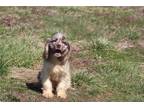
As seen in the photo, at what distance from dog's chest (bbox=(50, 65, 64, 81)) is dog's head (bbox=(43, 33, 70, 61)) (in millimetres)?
296

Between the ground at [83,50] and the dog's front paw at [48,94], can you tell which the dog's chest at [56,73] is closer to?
the dog's front paw at [48,94]

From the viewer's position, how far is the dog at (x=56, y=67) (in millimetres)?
10258

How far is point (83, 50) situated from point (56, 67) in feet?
18.3

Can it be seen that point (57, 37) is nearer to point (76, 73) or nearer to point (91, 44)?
point (76, 73)

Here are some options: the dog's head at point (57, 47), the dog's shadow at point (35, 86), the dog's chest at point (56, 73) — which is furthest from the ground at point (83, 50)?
the dog's head at point (57, 47)

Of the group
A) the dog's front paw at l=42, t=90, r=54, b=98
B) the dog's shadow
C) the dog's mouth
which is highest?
the dog's mouth

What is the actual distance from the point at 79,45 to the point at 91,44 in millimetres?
572

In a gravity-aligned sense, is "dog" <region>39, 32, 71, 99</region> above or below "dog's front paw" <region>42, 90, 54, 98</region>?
above

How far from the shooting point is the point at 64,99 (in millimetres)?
10844

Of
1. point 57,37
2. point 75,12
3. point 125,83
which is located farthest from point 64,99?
point 75,12

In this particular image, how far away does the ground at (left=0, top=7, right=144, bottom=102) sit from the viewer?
11792mm

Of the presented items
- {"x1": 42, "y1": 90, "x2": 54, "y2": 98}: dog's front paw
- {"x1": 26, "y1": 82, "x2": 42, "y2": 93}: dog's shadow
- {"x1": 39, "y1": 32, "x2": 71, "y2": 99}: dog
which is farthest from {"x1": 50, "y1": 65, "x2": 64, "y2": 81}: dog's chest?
{"x1": 26, "y1": 82, "x2": 42, "y2": 93}: dog's shadow

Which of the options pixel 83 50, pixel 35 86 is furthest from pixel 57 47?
pixel 83 50

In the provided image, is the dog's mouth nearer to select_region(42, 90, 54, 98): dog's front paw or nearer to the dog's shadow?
select_region(42, 90, 54, 98): dog's front paw
